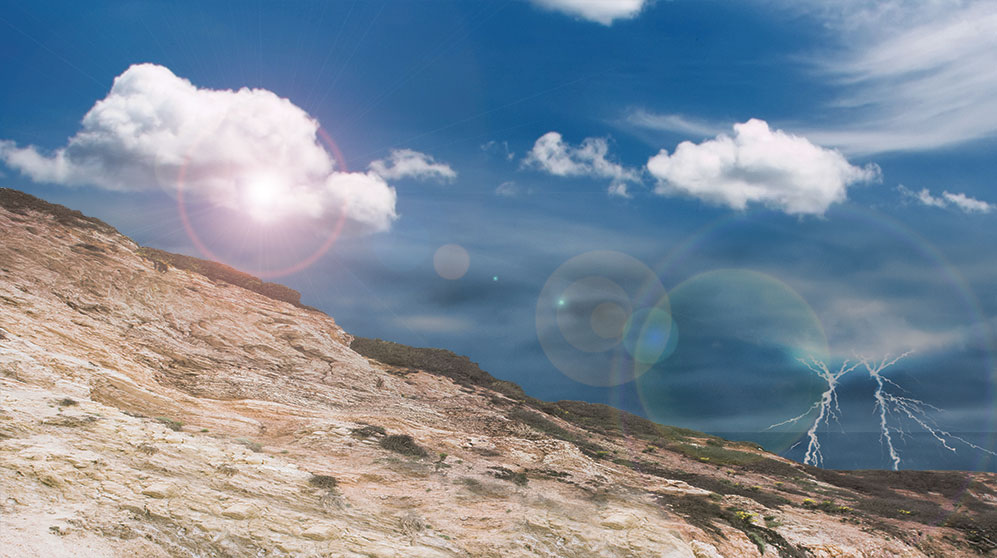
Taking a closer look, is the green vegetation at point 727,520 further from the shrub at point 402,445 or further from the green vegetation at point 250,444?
the green vegetation at point 250,444

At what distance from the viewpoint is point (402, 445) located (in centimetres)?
2653

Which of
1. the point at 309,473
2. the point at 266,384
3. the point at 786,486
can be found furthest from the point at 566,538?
the point at 786,486

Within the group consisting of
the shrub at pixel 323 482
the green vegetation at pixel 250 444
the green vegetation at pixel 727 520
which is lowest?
the shrub at pixel 323 482

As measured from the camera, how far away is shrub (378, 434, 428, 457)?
25953 mm

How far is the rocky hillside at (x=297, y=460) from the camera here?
14.2 metres

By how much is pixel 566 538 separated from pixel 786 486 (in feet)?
90.7

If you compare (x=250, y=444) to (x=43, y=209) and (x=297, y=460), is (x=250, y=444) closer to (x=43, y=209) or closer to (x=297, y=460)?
(x=297, y=460)

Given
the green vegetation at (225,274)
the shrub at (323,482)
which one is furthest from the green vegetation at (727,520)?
the green vegetation at (225,274)

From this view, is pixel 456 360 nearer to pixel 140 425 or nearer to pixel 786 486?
pixel 786 486

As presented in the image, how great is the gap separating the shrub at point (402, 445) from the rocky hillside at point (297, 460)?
12 cm

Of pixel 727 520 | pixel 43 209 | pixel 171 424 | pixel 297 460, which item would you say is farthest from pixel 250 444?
pixel 43 209

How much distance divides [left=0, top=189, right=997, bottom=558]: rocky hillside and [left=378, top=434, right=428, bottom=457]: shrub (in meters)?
0.12

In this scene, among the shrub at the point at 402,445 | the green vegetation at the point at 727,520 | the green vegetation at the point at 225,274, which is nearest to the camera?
the green vegetation at the point at 727,520

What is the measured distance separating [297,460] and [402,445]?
6.33 meters
